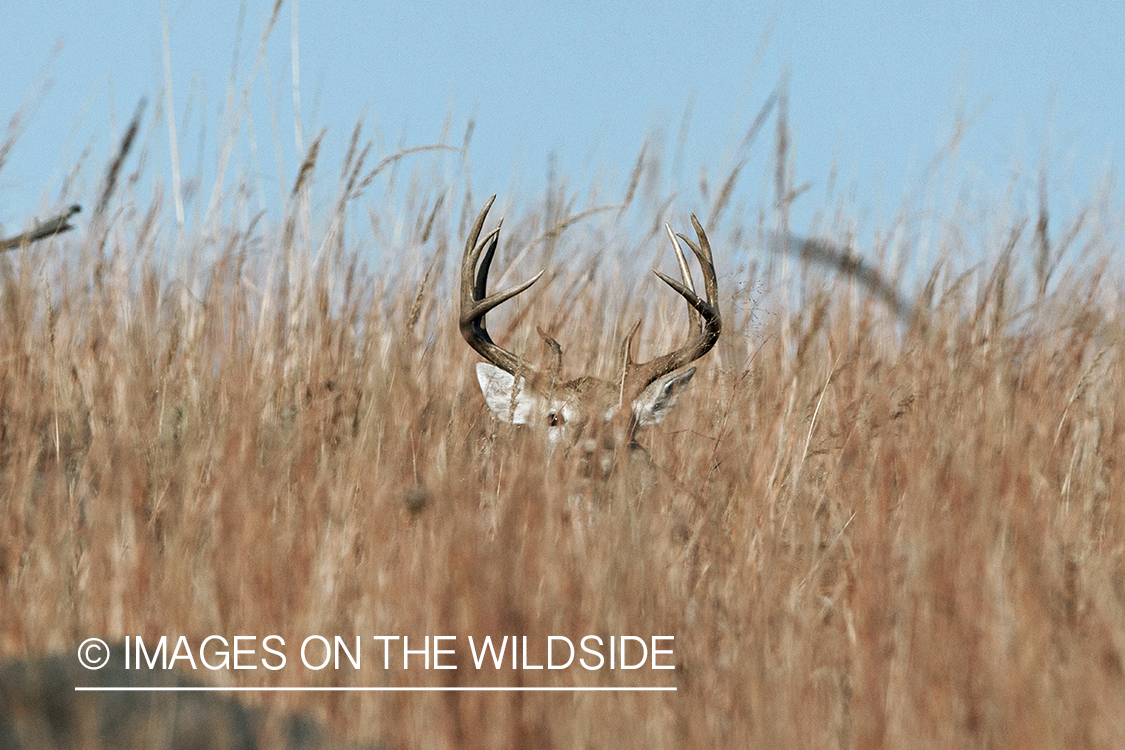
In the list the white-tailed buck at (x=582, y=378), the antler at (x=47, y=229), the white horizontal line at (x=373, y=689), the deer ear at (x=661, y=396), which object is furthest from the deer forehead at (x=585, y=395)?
the antler at (x=47, y=229)

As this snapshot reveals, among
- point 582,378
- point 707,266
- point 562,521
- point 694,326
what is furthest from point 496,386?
point 562,521

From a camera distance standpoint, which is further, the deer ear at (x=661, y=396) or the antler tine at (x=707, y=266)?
the antler tine at (x=707, y=266)

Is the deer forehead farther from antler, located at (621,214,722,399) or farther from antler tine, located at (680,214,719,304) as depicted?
antler tine, located at (680,214,719,304)

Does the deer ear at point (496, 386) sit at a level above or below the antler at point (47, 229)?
below

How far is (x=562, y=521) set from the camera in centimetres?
208

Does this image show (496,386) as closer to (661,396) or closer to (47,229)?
(661,396)

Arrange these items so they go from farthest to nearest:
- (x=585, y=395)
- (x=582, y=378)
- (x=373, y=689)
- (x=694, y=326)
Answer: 1. (x=694, y=326)
2. (x=582, y=378)
3. (x=585, y=395)
4. (x=373, y=689)

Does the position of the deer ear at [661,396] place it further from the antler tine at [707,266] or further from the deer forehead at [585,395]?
the antler tine at [707,266]

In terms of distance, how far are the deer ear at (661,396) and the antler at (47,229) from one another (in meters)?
2.12

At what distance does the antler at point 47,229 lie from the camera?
3625 millimetres

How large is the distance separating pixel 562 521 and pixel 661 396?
1.63m

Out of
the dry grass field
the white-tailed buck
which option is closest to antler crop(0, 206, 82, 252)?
the dry grass field

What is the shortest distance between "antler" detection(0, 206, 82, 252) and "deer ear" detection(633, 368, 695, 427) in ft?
6.96

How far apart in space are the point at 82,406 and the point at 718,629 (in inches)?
80.3
